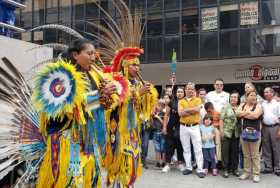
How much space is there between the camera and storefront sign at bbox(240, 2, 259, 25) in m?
17.8

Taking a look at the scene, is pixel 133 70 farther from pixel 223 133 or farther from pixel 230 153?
pixel 230 153

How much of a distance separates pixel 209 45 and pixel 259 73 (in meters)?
2.65

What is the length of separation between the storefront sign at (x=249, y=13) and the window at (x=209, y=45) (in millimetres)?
1465

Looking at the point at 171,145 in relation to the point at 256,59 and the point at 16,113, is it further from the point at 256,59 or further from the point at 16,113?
the point at 256,59

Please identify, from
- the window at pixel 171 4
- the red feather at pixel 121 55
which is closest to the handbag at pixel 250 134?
the red feather at pixel 121 55

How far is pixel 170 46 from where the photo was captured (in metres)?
20.0

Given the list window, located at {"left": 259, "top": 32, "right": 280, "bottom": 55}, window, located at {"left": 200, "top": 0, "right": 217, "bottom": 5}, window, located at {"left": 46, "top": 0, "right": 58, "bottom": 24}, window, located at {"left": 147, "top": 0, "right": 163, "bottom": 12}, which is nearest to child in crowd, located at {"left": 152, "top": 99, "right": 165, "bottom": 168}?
window, located at {"left": 259, "top": 32, "right": 280, "bottom": 55}

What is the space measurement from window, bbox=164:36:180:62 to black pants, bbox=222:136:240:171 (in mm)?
12639

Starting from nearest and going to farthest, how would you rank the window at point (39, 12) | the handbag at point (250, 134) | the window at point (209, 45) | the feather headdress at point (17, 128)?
the feather headdress at point (17, 128) → the handbag at point (250, 134) → the window at point (209, 45) → the window at point (39, 12)

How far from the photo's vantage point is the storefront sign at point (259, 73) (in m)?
18.5

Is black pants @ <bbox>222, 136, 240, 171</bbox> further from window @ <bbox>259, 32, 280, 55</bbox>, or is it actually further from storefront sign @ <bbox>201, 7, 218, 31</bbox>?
storefront sign @ <bbox>201, 7, 218, 31</bbox>

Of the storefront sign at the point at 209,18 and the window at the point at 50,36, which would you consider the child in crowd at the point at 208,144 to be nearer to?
the storefront sign at the point at 209,18

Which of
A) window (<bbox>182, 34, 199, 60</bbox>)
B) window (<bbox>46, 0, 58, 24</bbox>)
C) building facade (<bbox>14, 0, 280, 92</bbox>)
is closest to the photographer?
building facade (<bbox>14, 0, 280, 92</bbox>)

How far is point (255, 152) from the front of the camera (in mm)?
6945
